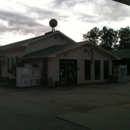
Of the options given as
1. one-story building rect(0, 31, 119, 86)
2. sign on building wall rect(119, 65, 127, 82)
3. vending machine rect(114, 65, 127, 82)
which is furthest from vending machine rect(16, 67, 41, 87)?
sign on building wall rect(119, 65, 127, 82)

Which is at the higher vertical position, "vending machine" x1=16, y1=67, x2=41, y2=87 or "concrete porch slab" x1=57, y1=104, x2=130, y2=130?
"vending machine" x1=16, y1=67, x2=41, y2=87

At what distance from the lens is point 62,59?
18.9 meters

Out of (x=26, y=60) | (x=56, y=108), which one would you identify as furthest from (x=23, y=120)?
(x=26, y=60)

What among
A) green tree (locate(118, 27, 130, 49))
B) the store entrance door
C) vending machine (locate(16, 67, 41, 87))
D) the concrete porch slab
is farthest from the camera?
green tree (locate(118, 27, 130, 49))

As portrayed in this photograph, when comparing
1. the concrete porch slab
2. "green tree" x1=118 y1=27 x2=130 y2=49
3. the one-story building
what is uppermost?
"green tree" x1=118 y1=27 x2=130 y2=49

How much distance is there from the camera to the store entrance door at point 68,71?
61.9ft

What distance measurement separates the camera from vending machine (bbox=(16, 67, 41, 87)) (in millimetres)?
17078

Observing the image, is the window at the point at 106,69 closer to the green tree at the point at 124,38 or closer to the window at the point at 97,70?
the window at the point at 97,70

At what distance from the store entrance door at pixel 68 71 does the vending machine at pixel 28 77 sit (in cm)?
204

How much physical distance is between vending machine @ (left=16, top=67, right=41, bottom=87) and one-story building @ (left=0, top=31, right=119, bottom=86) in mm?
917

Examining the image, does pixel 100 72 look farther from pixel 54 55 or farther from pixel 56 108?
pixel 56 108

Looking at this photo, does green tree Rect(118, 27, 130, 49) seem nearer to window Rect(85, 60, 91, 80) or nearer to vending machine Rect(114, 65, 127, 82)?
vending machine Rect(114, 65, 127, 82)

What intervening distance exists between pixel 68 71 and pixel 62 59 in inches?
50.1

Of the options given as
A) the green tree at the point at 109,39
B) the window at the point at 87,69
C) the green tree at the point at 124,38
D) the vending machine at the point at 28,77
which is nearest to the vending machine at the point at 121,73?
the window at the point at 87,69
